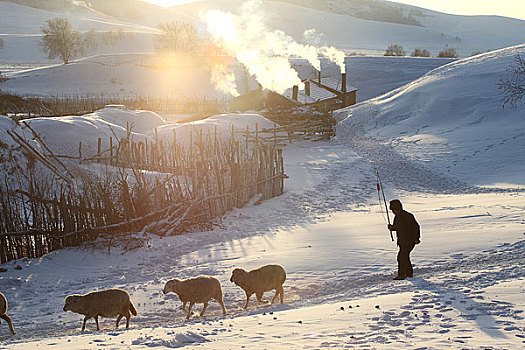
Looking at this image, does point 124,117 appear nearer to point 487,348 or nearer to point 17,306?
point 17,306

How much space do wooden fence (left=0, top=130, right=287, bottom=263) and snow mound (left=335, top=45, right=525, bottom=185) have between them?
8.01 metres

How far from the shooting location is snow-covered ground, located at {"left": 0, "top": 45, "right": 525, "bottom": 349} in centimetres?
441

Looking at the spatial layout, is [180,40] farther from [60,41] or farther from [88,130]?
[88,130]

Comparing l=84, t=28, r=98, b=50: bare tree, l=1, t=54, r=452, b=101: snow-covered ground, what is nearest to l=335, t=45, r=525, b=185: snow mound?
l=1, t=54, r=452, b=101: snow-covered ground

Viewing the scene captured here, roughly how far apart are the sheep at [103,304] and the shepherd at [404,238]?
3.22 metres

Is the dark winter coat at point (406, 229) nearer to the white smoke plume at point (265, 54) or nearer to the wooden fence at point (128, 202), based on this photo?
the wooden fence at point (128, 202)

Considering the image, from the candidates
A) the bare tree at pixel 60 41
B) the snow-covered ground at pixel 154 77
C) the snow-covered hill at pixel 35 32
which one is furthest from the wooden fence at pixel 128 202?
the snow-covered hill at pixel 35 32

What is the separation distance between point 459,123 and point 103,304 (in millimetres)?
21686

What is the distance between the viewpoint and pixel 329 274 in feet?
22.7

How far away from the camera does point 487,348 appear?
150 inches

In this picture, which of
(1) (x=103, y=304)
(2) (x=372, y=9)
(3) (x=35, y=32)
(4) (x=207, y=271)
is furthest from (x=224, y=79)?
(2) (x=372, y=9)

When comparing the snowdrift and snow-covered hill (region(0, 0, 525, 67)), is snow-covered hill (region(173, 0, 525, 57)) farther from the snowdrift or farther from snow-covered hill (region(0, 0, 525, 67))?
the snowdrift

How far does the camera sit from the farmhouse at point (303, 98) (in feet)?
108

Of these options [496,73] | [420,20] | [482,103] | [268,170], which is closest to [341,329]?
[268,170]
